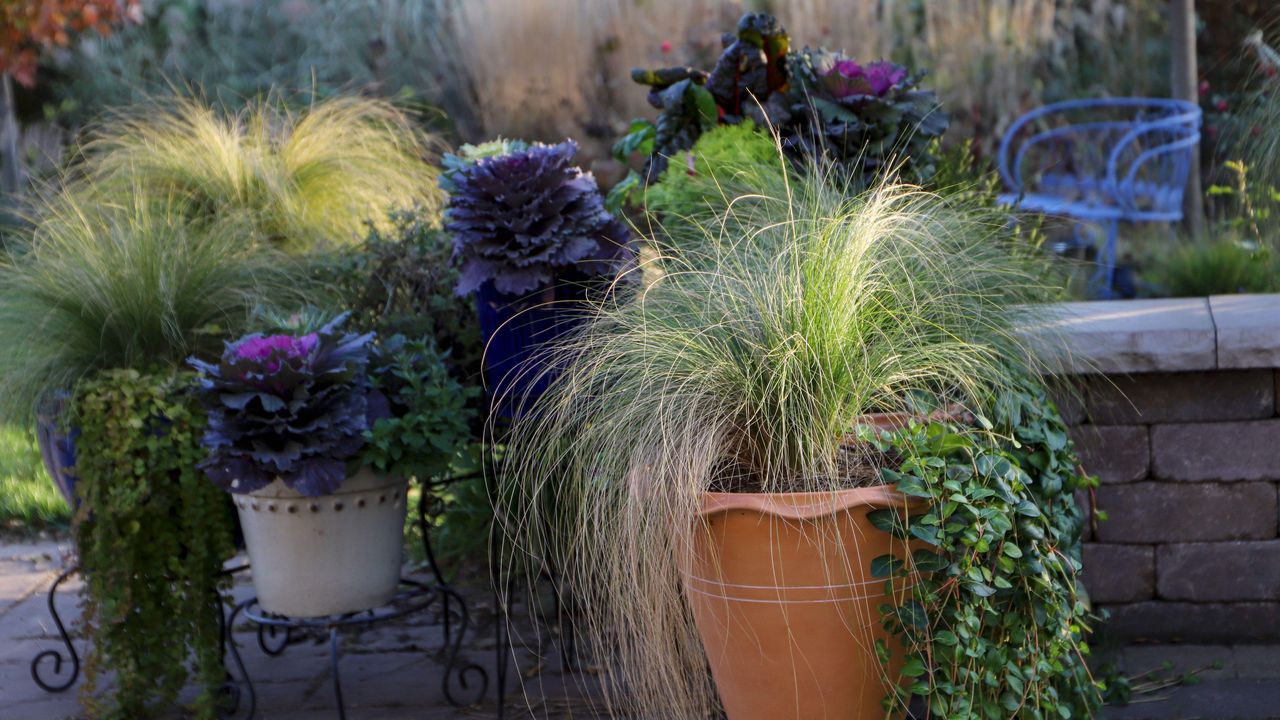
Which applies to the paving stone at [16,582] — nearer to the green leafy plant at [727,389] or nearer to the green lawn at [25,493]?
the green lawn at [25,493]

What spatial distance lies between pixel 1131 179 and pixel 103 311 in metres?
4.41

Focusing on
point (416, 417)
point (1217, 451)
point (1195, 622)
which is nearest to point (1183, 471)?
point (1217, 451)

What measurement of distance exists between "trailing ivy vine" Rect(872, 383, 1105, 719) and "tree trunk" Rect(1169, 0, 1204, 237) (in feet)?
11.7

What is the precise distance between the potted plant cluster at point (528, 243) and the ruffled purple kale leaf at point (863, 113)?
57 cm

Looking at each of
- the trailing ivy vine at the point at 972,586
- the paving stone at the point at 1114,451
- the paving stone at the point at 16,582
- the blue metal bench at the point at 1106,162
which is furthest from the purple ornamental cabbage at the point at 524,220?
the blue metal bench at the point at 1106,162

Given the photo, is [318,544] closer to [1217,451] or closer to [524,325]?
[524,325]

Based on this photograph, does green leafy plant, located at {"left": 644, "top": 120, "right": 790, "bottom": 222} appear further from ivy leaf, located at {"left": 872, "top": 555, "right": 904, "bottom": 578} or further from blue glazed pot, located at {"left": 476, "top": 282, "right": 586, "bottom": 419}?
ivy leaf, located at {"left": 872, "top": 555, "right": 904, "bottom": 578}

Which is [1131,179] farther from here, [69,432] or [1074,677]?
[69,432]

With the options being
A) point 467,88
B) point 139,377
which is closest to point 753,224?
point 139,377

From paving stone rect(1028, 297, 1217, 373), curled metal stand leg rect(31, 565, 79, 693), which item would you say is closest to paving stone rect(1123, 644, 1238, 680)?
paving stone rect(1028, 297, 1217, 373)

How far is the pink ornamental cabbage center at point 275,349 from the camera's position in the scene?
7.70 ft

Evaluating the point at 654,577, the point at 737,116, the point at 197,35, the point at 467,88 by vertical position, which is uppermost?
the point at 197,35

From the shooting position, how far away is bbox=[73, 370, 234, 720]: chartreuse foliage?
251cm

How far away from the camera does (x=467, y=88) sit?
6.74m
